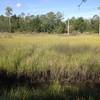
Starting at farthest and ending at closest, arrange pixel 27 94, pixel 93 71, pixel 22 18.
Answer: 1. pixel 22 18
2. pixel 93 71
3. pixel 27 94

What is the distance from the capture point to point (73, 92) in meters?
7.50

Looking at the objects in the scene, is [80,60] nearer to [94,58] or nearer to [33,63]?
[94,58]

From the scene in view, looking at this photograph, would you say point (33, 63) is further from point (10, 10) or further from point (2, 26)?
point (10, 10)

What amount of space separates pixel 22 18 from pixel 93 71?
6577cm

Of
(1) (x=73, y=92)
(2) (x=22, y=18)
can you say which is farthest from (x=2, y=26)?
(1) (x=73, y=92)

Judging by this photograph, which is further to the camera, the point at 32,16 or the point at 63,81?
the point at 32,16

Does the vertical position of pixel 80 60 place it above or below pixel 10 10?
below

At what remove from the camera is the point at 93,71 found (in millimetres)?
10719

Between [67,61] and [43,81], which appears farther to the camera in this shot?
[67,61]

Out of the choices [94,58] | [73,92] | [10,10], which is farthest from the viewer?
[10,10]

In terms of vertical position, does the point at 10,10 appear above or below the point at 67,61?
above

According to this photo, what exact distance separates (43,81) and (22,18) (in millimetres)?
66001

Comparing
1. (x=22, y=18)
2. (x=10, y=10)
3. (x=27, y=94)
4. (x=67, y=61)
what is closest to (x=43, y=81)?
(x=67, y=61)

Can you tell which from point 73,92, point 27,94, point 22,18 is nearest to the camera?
point 27,94
